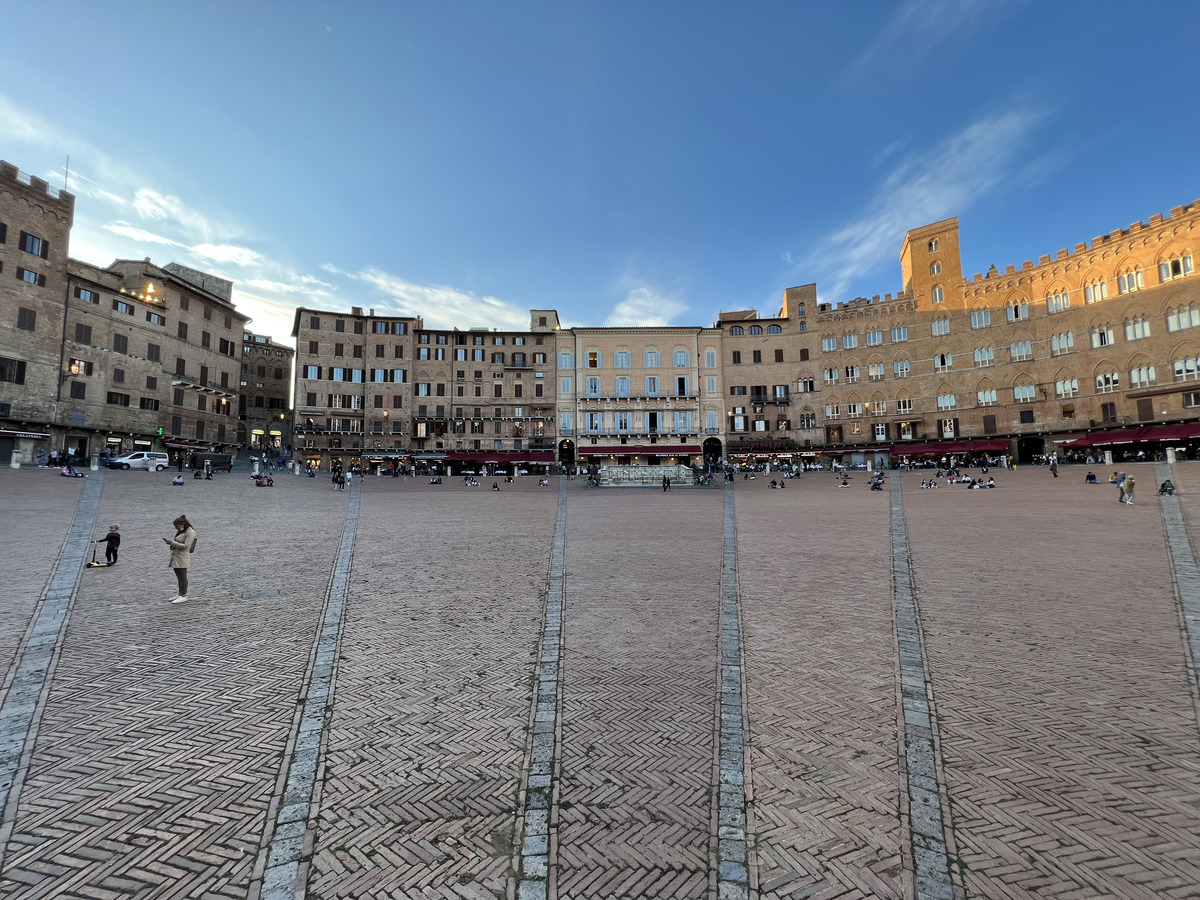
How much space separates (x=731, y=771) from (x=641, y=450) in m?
52.6

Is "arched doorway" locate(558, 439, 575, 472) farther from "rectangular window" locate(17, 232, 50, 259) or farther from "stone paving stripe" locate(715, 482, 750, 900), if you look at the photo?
"stone paving stripe" locate(715, 482, 750, 900)

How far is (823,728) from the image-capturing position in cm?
471

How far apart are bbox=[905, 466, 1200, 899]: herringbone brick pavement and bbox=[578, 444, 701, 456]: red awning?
151 feet

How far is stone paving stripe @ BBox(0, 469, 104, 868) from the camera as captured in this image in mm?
3945

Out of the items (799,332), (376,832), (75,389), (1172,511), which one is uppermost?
(799,332)

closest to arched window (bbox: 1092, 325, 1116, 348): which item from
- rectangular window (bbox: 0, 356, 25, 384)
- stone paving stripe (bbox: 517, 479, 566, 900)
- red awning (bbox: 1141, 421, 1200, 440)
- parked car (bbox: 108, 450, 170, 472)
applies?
red awning (bbox: 1141, 421, 1200, 440)

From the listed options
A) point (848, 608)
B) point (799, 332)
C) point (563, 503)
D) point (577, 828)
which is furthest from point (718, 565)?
point (799, 332)

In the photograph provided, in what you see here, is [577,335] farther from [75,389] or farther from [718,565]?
[718,565]

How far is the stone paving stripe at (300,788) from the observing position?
3.20 m

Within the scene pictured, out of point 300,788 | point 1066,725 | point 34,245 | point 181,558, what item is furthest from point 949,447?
point 34,245

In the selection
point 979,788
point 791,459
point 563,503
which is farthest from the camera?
point 791,459

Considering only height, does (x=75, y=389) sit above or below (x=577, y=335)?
below

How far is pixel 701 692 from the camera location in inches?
214

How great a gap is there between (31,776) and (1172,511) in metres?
25.3
